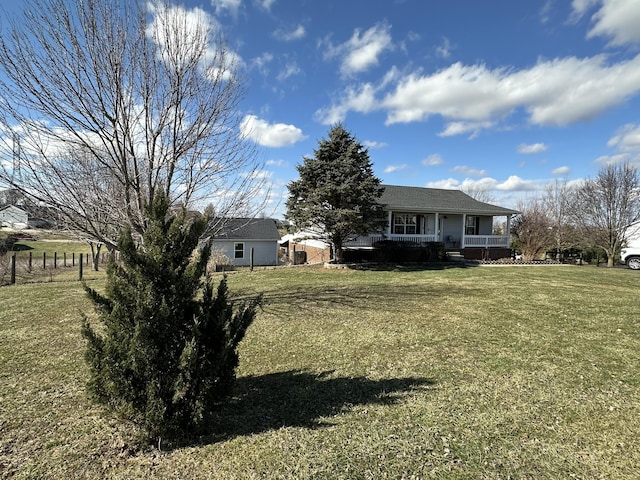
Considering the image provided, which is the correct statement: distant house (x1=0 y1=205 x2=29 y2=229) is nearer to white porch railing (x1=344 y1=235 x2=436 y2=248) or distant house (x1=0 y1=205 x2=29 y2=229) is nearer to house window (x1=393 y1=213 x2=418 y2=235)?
white porch railing (x1=344 y1=235 x2=436 y2=248)

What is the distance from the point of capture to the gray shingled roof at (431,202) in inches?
746

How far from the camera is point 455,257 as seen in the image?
766 inches

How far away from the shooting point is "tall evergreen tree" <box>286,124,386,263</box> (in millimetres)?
14219

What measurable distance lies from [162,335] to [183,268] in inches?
22.8

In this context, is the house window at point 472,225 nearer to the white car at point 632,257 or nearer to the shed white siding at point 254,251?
the white car at point 632,257

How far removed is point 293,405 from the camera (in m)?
3.57

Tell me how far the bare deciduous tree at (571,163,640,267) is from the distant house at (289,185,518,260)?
492 centimetres

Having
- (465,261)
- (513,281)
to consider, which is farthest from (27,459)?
Result: (465,261)

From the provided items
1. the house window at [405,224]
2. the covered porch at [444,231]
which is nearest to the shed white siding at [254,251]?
the house window at [405,224]

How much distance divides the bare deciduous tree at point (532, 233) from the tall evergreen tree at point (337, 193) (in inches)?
479

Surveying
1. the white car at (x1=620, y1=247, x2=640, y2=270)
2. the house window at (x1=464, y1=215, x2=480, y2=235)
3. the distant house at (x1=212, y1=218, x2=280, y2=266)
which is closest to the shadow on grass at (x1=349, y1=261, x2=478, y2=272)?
the house window at (x1=464, y1=215, x2=480, y2=235)

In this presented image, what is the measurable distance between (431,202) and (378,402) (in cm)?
1864

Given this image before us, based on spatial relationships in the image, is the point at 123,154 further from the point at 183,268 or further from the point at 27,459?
the point at 27,459

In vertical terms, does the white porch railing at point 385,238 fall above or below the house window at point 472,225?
below
